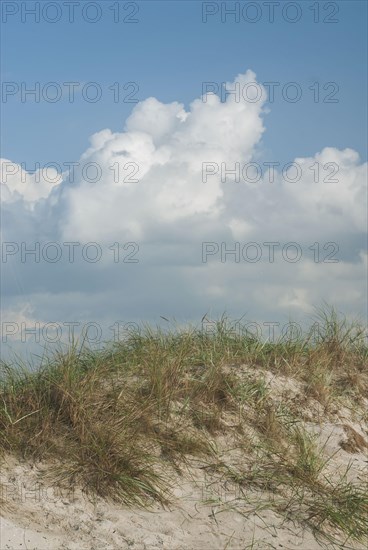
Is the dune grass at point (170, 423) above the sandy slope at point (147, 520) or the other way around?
above

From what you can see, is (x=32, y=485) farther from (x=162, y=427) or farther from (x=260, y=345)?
(x=260, y=345)

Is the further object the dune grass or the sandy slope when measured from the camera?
the dune grass

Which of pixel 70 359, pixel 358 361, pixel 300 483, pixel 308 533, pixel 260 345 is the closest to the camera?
pixel 308 533

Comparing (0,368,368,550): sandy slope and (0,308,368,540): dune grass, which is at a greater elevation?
(0,308,368,540): dune grass

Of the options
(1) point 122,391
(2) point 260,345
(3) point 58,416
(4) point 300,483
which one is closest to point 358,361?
A: (2) point 260,345

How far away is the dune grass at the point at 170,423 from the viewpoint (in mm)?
6863

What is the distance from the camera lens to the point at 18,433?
722 cm

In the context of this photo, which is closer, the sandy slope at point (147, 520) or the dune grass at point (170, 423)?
the sandy slope at point (147, 520)

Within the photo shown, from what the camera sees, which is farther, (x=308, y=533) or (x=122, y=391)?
(x=122, y=391)

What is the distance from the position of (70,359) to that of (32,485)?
1511 mm

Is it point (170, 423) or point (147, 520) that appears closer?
point (147, 520)

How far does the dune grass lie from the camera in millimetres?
6863

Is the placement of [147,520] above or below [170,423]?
below

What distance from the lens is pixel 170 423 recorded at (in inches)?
299
